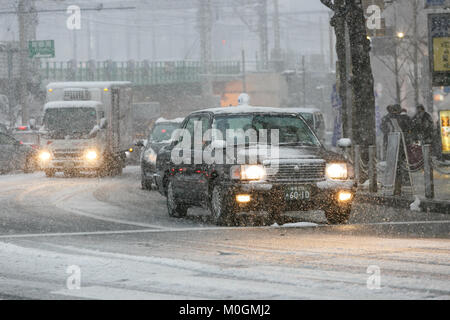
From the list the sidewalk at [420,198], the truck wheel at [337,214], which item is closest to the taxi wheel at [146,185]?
the sidewalk at [420,198]

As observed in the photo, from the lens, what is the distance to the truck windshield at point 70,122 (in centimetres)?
3062

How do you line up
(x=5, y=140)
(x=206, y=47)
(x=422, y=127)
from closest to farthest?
(x=422, y=127) → (x=5, y=140) → (x=206, y=47)

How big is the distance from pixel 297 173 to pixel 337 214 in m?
0.97

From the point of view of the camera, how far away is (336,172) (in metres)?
14.4

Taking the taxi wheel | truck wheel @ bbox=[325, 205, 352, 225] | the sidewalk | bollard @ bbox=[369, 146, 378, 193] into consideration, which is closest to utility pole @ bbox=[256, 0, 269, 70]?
the taxi wheel

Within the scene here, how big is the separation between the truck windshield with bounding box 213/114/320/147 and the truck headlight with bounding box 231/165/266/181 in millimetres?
972

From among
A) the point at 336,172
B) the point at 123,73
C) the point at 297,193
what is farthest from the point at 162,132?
the point at 123,73

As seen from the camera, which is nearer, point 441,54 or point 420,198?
point 420,198

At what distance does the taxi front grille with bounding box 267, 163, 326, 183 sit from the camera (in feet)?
46.3

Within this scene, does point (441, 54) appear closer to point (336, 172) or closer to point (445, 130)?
point (445, 130)

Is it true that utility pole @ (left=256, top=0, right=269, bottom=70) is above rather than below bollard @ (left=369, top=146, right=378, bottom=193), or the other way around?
above

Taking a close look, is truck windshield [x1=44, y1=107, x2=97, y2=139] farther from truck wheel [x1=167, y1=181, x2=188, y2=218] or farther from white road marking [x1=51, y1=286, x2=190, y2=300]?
white road marking [x1=51, y1=286, x2=190, y2=300]
